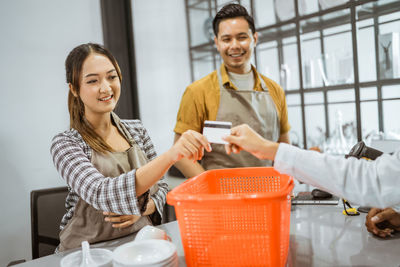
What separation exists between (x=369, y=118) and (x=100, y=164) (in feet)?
8.40

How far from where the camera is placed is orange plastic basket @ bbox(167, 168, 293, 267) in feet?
2.60

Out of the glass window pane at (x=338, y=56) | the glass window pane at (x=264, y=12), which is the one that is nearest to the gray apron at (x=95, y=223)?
the glass window pane at (x=338, y=56)

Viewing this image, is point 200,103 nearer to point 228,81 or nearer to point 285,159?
point 228,81

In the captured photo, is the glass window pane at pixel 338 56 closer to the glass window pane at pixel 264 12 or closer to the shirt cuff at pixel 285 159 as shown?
the glass window pane at pixel 264 12

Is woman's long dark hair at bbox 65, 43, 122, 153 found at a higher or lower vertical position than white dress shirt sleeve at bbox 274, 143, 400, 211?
higher

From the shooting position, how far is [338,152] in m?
3.26

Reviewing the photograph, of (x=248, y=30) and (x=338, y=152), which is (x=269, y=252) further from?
(x=338, y=152)

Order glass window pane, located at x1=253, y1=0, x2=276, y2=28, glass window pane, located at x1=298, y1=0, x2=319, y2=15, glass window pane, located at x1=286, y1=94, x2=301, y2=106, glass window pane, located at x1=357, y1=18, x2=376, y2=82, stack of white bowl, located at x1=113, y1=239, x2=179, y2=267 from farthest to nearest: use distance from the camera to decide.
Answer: glass window pane, located at x1=253, y1=0, x2=276, y2=28 → glass window pane, located at x1=286, y1=94, x2=301, y2=106 → glass window pane, located at x1=298, y1=0, x2=319, y2=15 → glass window pane, located at x1=357, y1=18, x2=376, y2=82 → stack of white bowl, located at x1=113, y1=239, x2=179, y2=267

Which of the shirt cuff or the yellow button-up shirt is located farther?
the yellow button-up shirt

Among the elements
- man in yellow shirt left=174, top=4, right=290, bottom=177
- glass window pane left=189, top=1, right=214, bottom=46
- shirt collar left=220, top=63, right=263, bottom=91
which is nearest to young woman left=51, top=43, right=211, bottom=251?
man in yellow shirt left=174, top=4, right=290, bottom=177

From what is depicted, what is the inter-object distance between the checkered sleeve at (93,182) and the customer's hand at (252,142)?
394 mm

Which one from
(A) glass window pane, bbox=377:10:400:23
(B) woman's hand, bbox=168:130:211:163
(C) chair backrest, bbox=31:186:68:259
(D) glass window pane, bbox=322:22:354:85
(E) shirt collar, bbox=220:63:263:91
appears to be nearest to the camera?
(B) woman's hand, bbox=168:130:211:163

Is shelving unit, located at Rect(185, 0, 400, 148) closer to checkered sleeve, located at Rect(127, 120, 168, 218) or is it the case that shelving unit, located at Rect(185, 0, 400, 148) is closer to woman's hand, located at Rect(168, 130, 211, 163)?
checkered sleeve, located at Rect(127, 120, 168, 218)

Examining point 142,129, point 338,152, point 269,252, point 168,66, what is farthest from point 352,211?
point 168,66
